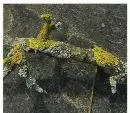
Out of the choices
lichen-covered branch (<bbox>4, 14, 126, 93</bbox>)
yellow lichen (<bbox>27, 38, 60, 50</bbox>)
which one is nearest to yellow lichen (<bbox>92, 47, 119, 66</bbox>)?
lichen-covered branch (<bbox>4, 14, 126, 93</bbox>)

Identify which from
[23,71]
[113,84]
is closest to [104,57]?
[113,84]

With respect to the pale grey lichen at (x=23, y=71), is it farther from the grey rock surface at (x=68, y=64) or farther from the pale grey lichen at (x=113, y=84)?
the pale grey lichen at (x=113, y=84)

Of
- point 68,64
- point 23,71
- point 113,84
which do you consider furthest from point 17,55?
point 113,84

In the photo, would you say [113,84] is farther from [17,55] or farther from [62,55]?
[17,55]

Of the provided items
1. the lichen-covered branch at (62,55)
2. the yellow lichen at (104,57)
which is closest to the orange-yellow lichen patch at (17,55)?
the lichen-covered branch at (62,55)

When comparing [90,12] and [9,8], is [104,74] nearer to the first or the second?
[90,12]

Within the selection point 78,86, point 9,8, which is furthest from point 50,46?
point 9,8

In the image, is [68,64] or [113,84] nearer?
[113,84]
